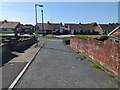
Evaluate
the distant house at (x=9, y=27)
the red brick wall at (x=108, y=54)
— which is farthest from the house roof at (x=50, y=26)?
the red brick wall at (x=108, y=54)

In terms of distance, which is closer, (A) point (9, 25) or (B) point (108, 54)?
(B) point (108, 54)

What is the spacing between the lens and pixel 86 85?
9094mm

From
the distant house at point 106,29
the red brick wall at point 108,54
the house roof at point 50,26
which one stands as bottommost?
the red brick wall at point 108,54

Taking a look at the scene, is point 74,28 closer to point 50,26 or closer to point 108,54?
point 50,26

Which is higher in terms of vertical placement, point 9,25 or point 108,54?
point 9,25

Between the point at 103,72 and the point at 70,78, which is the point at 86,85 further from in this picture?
the point at 103,72

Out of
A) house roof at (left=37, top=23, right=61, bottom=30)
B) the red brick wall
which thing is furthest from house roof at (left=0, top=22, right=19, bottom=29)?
the red brick wall

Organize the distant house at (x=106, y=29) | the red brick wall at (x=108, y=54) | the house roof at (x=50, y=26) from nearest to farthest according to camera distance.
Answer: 1. the red brick wall at (x=108, y=54)
2. the distant house at (x=106, y=29)
3. the house roof at (x=50, y=26)

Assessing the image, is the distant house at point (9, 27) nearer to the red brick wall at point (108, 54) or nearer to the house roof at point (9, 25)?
the house roof at point (9, 25)

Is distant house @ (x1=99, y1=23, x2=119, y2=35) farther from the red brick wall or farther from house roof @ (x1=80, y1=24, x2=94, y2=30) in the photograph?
the red brick wall

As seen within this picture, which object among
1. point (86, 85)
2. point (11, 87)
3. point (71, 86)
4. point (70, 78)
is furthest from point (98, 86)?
point (11, 87)

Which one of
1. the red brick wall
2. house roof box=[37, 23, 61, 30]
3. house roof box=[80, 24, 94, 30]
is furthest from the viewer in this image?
house roof box=[37, 23, 61, 30]

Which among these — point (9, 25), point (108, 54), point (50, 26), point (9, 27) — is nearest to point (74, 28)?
point (50, 26)

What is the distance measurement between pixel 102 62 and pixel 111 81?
4144 millimetres
